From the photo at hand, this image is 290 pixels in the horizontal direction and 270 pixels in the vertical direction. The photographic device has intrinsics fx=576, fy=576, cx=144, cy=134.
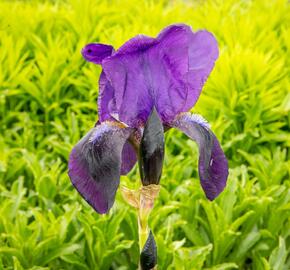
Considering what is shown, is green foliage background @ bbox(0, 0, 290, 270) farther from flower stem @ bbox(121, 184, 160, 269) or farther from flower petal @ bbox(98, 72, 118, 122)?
flower petal @ bbox(98, 72, 118, 122)

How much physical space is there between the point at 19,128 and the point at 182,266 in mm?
1417

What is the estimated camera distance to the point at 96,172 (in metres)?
1.22

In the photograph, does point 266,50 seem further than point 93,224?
Yes

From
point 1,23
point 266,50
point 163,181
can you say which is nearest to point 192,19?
point 266,50

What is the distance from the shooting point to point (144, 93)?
1296 mm

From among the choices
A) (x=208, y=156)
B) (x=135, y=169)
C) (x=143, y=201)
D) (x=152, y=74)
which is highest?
(x=152, y=74)

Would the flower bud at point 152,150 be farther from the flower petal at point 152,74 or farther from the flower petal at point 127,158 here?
the flower petal at point 127,158

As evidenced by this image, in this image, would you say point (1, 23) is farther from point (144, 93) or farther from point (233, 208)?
point (144, 93)

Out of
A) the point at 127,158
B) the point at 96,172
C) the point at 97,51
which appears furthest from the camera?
the point at 127,158

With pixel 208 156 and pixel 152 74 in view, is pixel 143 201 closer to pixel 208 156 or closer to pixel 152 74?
pixel 208 156

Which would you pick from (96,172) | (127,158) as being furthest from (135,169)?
(96,172)

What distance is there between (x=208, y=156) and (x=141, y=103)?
0.63 ft

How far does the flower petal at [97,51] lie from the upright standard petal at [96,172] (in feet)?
0.72

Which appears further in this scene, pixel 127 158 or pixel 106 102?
pixel 127 158
